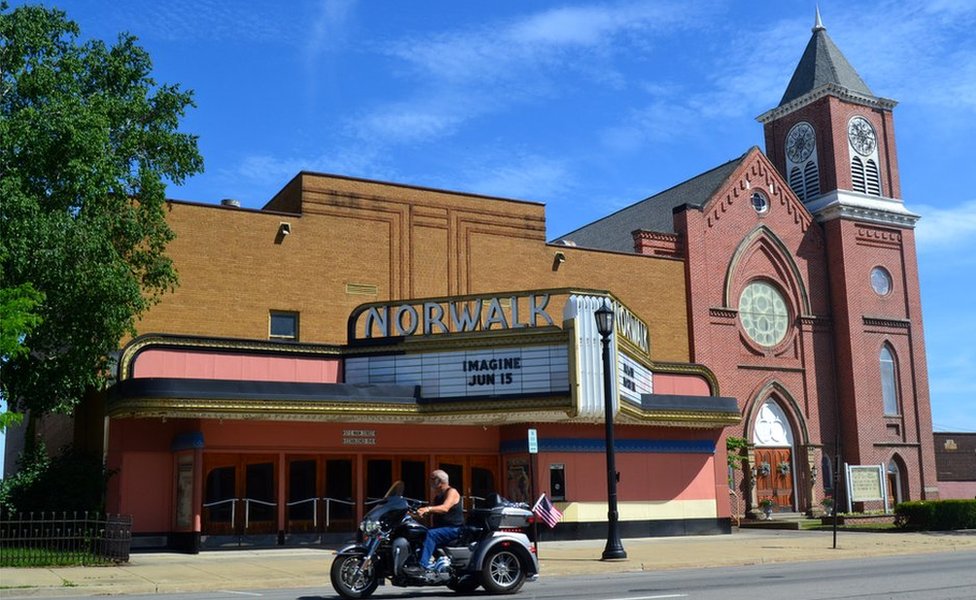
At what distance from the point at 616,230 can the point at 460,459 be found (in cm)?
2582

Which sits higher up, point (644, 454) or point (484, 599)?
point (644, 454)

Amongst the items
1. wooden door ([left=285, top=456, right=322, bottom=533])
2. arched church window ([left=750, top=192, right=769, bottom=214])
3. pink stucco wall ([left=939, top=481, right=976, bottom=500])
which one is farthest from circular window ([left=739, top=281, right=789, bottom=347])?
wooden door ([left=285, top=456, right=322, bottom=533])

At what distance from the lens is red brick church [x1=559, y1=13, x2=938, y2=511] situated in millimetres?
45656

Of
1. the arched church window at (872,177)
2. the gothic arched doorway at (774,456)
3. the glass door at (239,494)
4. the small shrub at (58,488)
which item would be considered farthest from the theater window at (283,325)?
the arched church window at (872,177)

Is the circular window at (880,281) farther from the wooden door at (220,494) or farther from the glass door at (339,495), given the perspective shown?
the wooden door at (220,494)

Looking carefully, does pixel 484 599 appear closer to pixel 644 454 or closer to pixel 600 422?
pixel 600 422

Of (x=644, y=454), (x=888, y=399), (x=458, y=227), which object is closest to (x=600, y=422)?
(x=644, y=454)

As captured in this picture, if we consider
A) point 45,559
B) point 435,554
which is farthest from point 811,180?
point 435,554

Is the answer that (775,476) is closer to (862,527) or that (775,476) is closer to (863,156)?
(862,527)

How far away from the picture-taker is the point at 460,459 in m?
31.0

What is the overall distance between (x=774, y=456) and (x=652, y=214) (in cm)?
1363

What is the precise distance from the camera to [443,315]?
29500mm

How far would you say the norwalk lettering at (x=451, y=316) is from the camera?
1139 inches

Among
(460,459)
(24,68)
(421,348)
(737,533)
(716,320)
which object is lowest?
(737,533)
